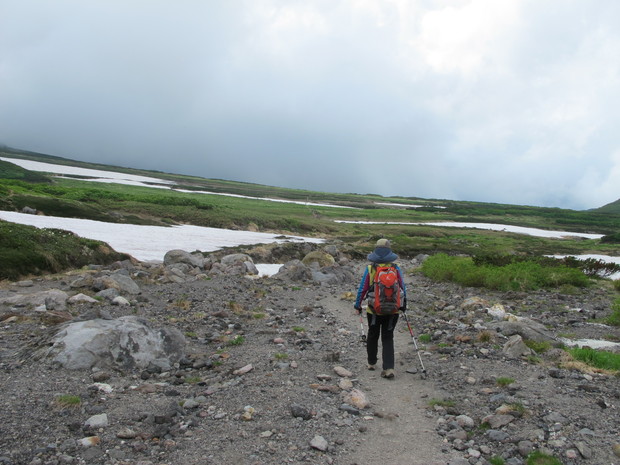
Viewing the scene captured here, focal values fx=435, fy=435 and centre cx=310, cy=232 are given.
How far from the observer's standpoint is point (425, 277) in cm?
2792

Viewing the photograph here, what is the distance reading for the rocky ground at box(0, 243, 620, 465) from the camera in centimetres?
551

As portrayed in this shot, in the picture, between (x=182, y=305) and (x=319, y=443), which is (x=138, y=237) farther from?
(x=319, y=443)

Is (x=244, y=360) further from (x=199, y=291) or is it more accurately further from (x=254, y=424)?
(x=199, y=291)

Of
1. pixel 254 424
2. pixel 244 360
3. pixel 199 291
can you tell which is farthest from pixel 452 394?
pixel 199 291

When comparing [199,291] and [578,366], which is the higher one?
[578,366]

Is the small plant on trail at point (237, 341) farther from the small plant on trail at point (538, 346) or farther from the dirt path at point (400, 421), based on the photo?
the small plant on trail at point (538, 346)

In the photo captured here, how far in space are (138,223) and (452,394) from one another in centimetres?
4426

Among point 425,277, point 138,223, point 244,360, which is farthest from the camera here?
point 138,223

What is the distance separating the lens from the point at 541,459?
5.29 metres

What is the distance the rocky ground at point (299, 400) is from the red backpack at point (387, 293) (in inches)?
55.1

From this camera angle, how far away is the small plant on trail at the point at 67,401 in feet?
20.6

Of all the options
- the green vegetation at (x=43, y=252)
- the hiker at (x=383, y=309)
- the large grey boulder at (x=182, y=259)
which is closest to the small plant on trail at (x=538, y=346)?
the hiker at (x=383, y=309)

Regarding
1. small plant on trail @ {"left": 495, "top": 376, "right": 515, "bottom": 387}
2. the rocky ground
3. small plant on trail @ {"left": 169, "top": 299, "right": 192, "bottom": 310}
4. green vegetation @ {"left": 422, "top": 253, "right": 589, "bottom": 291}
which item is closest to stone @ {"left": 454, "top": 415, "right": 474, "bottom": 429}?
the rocky ground

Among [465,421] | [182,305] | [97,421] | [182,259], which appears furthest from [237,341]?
[182,259]
